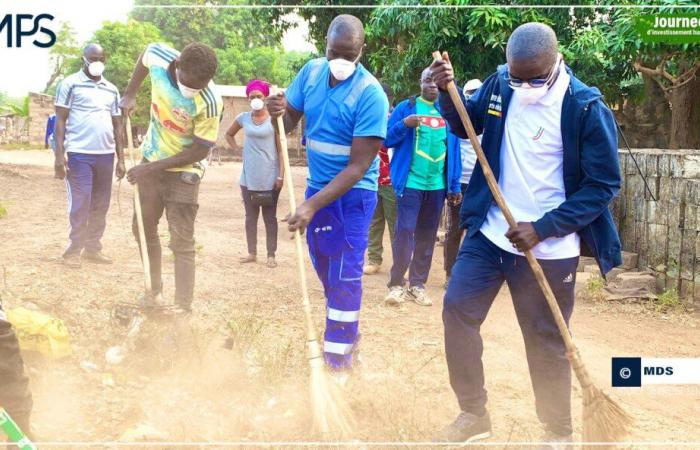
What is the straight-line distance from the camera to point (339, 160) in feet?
12.2

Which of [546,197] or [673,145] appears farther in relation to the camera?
[673,145]

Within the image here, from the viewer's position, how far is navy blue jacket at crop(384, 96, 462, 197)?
6.00 m

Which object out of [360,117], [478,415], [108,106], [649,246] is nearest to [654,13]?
[649,246]

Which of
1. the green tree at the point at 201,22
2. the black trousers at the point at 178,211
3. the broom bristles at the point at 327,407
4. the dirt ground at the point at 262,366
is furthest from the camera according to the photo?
the green tree at the point at 201,22

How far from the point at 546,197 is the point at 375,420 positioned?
52.6 inches

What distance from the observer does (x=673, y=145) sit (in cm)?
920

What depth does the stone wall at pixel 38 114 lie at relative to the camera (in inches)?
742

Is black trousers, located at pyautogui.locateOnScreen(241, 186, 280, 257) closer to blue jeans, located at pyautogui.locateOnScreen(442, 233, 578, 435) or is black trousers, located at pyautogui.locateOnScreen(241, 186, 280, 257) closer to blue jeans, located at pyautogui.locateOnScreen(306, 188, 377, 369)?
blue jeans, located at pyautogui.locateOnScreen(306, 188, 377, 369)

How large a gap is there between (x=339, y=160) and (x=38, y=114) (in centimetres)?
1956

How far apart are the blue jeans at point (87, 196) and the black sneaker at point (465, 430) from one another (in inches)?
164

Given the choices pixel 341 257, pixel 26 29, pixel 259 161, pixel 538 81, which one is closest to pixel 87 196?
→ pixel 259 161

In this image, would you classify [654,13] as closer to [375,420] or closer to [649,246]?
[649,246]

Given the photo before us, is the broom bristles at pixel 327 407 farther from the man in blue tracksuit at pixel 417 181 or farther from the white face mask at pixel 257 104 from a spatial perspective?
the white face mask at pixel 257 104

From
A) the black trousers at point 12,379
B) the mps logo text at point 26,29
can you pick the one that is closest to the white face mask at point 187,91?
the mps logo text at point 26,29
